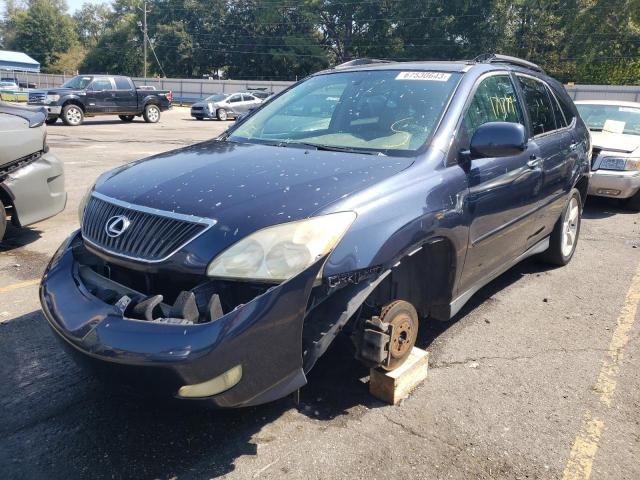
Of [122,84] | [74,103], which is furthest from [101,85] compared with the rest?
[74,103]

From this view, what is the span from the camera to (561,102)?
16.8 feet

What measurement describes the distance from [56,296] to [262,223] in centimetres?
109

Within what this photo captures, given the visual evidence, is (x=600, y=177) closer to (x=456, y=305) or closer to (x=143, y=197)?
(x=456, y=305)

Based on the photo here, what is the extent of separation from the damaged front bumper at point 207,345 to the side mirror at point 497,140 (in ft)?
4.51

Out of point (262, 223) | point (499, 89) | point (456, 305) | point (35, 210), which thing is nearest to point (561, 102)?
point (499, 89)

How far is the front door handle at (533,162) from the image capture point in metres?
3.97

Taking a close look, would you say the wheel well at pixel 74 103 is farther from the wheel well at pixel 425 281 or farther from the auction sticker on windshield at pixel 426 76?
the wheel well at pixel 425 281

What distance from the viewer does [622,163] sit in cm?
764

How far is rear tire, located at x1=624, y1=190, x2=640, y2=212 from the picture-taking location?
8141 millimetres

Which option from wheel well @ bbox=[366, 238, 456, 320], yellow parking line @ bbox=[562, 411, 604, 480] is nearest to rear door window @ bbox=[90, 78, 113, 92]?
wheel well @ bbox=[366, 238, 456, 320]

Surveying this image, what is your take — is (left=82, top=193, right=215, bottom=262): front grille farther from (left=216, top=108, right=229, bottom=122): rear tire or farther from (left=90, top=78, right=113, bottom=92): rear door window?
(left=216, top=108, right=229, bottom=122): rear tire

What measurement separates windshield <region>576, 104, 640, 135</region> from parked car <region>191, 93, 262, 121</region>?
69.8ft

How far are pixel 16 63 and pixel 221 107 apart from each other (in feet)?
139

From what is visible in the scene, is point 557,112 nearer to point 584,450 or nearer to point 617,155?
point 584,450
